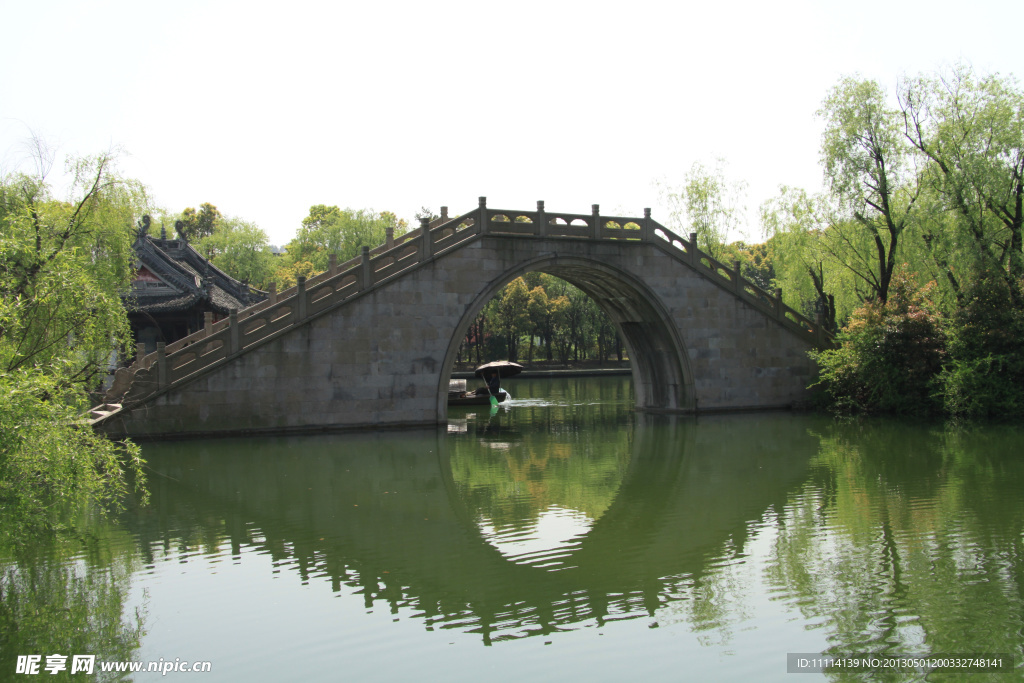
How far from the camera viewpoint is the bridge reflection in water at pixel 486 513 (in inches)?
263

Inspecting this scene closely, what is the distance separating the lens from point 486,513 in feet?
31.8

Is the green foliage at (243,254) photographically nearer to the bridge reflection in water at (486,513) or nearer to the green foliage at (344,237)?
the green foliage at (344,237)

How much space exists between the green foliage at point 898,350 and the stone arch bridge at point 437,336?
2.32 m

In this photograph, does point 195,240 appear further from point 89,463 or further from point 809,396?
point 89,463

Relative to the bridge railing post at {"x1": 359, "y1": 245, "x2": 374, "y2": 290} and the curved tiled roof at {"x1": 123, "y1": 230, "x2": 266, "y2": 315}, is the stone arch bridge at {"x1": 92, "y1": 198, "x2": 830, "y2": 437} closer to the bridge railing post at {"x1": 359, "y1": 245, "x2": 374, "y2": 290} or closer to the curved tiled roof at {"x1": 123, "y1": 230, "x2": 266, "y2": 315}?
the bridge railing post at {"x1": 359, "y1": 245, "x2": 374, "y2": 290}

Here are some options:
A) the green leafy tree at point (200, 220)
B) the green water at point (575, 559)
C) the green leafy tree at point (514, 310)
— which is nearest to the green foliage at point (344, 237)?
the green leafy tree at point (514, 310)

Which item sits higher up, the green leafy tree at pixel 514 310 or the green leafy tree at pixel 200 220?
the green leafy tree at pixel 200 220

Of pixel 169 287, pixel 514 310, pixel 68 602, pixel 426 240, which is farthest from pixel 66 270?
pixel 514 310

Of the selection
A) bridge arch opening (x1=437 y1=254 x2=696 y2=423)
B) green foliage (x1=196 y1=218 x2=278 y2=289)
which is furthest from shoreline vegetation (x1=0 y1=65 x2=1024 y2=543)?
green foliage (x1=196 y1=218 x2=278 y2=289)

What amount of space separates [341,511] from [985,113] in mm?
17293

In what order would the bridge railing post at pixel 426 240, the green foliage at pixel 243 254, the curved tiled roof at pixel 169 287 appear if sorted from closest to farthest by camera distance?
the bridge railing post at pixel 426 240, the curved tiled roof at pixel 169 287, the green foliage at pixel 243 254

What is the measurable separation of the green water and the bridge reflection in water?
4cm

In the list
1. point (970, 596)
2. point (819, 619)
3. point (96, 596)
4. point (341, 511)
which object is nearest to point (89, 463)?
point (96, 596)

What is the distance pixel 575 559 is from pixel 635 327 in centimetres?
1482
